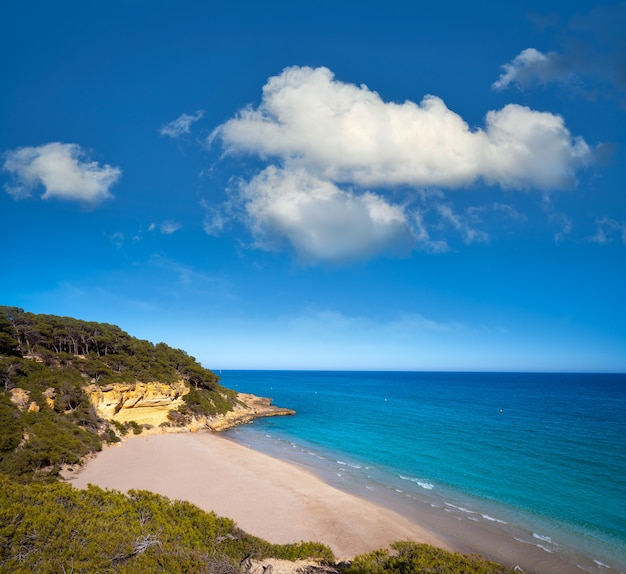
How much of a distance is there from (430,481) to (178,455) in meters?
21.2

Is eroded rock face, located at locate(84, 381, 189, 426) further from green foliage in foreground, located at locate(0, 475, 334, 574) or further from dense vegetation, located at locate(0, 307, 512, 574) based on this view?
green foliage in foreground, located at locate(0, 475, 334, 574)

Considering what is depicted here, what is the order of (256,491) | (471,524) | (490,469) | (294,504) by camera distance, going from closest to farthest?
(471,524)
(294,504)
(256,491)
(490,469)

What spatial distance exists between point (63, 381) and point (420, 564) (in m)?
32.5

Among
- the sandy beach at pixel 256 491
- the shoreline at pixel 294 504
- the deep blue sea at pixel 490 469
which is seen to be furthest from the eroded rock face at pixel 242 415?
the shoreline at pixel 294 504

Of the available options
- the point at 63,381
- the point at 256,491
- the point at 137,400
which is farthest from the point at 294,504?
the point at 137,400

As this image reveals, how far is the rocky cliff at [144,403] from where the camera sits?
33312mm

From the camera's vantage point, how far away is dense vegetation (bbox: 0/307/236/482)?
868 inches

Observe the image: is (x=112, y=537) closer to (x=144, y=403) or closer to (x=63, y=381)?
(x=63, y=381)

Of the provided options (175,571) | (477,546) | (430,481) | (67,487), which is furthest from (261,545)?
(430,481)

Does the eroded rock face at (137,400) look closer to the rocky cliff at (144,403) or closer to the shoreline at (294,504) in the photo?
the rocky cliff at (144,403)

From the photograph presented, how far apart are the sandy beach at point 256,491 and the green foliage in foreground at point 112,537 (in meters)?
6.20

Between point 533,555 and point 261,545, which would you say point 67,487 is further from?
point 533,555

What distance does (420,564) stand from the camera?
9656mm

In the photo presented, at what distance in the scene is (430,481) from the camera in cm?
2720
